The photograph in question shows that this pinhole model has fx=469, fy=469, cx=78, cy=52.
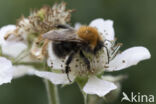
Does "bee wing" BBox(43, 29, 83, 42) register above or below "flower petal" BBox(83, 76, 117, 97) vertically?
above

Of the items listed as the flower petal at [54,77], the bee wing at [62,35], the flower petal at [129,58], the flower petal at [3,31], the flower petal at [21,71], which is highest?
the flower petal at [3,31]

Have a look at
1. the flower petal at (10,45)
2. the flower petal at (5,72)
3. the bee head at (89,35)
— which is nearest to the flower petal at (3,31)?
the flower petal at (10,45)

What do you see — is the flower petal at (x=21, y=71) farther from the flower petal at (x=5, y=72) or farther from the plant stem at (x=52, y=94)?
the flower petal at (x=5, y=72)

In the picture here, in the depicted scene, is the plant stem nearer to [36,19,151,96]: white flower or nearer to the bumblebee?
[36,19,151,96]: white flower

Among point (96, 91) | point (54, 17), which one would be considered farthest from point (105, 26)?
point (96, 91)

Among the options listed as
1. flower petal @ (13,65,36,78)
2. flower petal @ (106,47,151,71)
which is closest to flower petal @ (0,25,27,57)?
flower petal @ (13,65,36,78)

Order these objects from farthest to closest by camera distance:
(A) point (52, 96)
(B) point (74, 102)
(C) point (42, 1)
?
(C) point (42, 1), (B) point (74, 102), (A) point (52, 96)

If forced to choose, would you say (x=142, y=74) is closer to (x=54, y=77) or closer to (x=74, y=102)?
(x=74, y=102)
